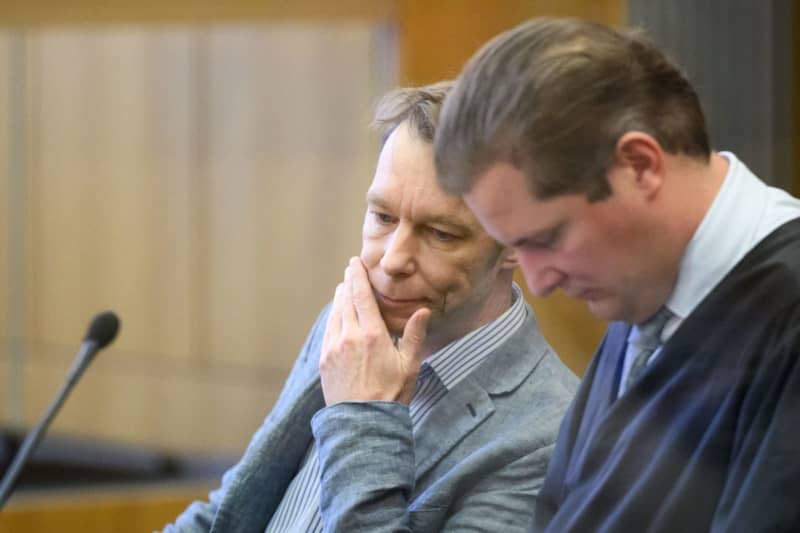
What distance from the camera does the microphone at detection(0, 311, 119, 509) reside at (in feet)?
7.17

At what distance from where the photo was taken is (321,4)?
16.8ft

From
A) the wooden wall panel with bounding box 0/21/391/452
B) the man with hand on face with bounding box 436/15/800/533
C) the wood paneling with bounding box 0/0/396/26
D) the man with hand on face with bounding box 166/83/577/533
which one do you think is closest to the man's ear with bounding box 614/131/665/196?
the man with hand on face with bounding box 436/15/800/533

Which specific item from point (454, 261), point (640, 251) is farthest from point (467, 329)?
point (640, 251)

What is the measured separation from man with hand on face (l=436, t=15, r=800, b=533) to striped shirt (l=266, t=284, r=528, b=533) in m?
0.60

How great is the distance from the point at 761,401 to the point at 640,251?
0.18 metres

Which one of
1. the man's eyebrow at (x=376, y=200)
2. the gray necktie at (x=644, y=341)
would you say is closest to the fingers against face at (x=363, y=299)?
the man's eyebrow at (x=376, y=200)

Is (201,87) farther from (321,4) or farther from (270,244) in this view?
(321,4)

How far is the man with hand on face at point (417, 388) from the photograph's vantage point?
1.64 meters

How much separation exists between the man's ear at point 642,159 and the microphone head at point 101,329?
4.72 feet

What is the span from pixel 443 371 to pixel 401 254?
0.19m

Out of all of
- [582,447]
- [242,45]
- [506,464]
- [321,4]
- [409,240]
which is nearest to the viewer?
[582,447]

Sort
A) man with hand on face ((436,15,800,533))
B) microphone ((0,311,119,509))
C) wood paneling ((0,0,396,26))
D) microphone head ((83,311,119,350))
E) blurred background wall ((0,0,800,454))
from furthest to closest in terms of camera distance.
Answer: blurred background wall ((0,0,800,454)) < wood paneling ((0,0,396,26)) < microphone head ((83,311,119,350)) < microphone ((0,311,119,509)) < man with hand on face ((436,15,800,533))

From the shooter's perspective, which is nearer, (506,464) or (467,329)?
(506,464)

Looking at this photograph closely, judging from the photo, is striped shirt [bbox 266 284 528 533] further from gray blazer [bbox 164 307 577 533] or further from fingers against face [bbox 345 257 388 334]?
fingers against face [bbox 345 257 388 334]
